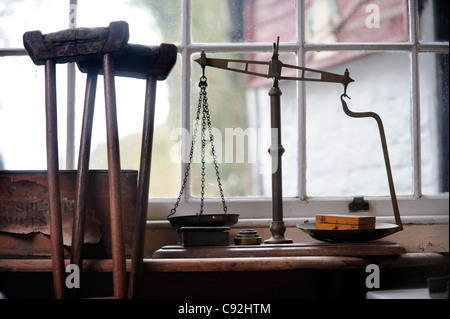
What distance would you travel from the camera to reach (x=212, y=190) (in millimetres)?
1903

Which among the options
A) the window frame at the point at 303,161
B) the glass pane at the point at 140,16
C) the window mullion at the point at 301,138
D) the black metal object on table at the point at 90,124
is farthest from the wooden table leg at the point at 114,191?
the window mullion at the point at 301,138

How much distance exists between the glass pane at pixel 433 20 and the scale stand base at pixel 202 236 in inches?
43.2

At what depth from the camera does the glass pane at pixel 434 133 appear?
1.92m

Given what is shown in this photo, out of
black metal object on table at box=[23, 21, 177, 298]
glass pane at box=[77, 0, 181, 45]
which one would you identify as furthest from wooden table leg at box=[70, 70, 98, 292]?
glass pane at box=[77, 0, 181, 45]

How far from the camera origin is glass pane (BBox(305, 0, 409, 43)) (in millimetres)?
1960

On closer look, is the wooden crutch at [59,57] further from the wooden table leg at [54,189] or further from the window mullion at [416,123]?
the window mullion at [416,123]

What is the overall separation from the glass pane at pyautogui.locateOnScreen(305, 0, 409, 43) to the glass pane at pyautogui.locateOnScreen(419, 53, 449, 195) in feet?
0.74

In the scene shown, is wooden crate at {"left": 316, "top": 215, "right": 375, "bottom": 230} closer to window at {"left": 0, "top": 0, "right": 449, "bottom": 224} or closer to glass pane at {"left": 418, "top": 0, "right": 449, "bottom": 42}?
window at {"left": 0, "top": 0, "right": 449, "bottom": 224}

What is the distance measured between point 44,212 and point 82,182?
0.58 feet

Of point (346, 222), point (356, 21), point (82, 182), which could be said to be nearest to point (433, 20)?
point (356, 21)

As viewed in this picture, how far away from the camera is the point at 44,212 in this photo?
1504 mm

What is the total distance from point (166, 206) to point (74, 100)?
0.53 meters
